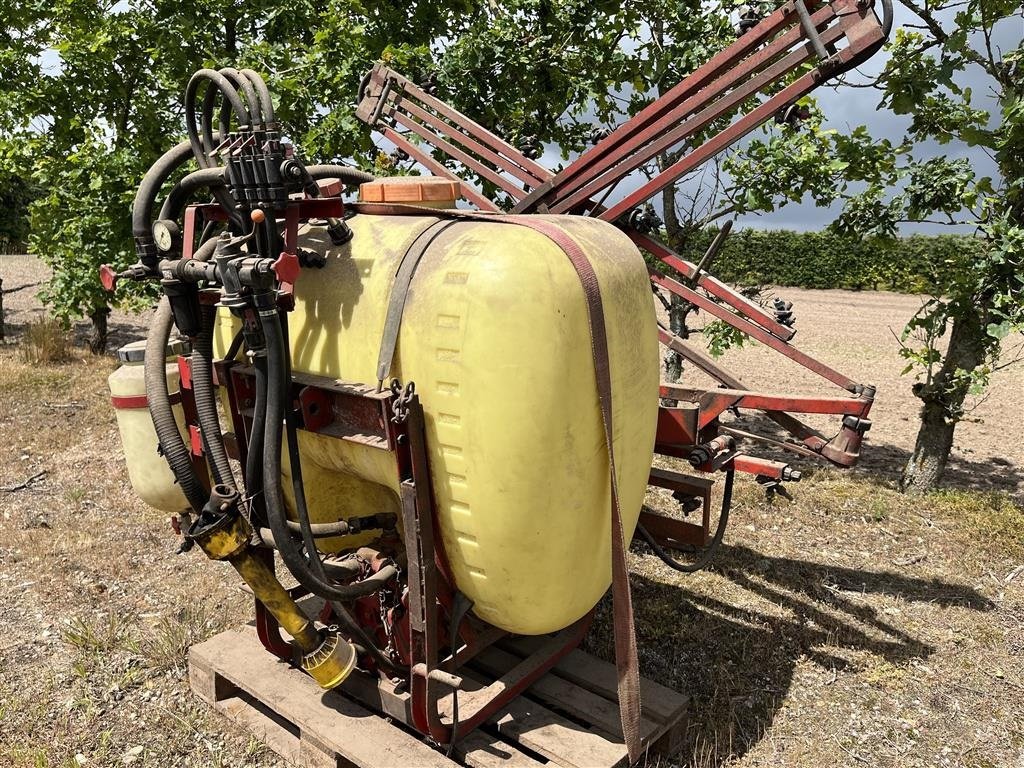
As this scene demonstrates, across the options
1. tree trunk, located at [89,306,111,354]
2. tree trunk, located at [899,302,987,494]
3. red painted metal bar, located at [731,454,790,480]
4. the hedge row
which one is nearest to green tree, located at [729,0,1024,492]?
tree trunk, located at [899,302,987,494]

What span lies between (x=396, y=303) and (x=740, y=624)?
2.69m

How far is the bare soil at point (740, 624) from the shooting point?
320 cm

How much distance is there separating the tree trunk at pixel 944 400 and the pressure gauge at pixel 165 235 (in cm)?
513

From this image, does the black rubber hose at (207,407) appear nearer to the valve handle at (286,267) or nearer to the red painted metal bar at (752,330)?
the valve handle at (286,267)

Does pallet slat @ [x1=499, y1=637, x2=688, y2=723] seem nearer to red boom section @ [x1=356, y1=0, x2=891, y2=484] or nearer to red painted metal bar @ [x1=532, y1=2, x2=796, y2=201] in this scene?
red boom section @ [x1=356, y1=0, x2=891, y2=484]

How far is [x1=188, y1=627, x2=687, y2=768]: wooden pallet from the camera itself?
2.83 m

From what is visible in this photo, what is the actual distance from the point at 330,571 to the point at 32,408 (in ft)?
20.2

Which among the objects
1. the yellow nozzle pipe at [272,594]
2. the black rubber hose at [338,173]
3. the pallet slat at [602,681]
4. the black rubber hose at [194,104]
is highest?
the black rubber hose at [194,104]

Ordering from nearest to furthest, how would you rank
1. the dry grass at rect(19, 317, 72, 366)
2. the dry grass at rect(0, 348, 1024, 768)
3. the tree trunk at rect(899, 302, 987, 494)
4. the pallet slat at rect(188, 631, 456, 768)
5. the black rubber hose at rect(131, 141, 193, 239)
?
1. the black rubber hose at rect(131, 141, 193, 239)
2. the pallet slat at rect(188, 631, 456, 768)
3. the dry grass at rect(0, 348, 1024, 768)
4. the tree trunk at rect(899, 302, 987, 494)
5. the dry grass at rect(19, 317, 72, 366)

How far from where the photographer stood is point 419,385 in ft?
8.36

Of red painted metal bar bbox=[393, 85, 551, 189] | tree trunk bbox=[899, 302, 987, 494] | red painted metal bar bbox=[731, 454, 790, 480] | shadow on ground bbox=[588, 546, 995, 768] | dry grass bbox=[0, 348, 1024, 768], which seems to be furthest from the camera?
tree trunk bbox=[899, 302, 987, 494]

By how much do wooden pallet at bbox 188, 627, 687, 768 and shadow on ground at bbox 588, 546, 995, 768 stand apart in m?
0.36

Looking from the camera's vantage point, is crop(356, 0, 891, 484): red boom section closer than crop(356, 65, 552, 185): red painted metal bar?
Yes

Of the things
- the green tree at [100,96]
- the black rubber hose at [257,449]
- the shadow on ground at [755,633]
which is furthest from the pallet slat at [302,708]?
the green tree at [100,96]
